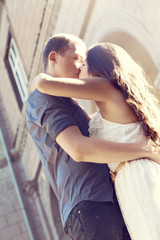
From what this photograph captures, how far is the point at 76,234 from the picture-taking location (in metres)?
1.89

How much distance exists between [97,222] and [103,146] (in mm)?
343

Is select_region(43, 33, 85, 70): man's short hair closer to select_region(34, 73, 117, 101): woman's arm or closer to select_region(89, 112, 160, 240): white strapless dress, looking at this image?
select_region(34, 73, 117, 101): woman's arm

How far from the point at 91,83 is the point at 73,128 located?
23 centimetres

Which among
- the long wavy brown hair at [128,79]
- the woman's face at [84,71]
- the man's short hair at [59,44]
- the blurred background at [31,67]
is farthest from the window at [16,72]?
the long wavy brown hair at [128,79]

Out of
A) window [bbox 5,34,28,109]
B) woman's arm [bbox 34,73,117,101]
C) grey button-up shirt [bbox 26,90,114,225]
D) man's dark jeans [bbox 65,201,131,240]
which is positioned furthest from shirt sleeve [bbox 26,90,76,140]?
window [bbox 5,34,28,109]

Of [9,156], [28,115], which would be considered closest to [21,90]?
[9,156]

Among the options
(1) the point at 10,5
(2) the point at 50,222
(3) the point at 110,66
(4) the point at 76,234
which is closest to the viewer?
(4) the point at 76,234

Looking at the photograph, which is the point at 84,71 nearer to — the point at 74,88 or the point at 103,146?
the point at 74,88

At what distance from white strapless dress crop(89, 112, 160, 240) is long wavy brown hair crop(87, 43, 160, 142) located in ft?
0.20

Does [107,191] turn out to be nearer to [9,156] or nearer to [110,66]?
[110,66]

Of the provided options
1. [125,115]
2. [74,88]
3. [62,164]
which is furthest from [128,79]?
[62,164]

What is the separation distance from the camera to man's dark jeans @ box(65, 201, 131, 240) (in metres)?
1.84

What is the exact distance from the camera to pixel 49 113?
2.04 m

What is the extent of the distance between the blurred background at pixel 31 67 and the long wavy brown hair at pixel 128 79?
208 cm
